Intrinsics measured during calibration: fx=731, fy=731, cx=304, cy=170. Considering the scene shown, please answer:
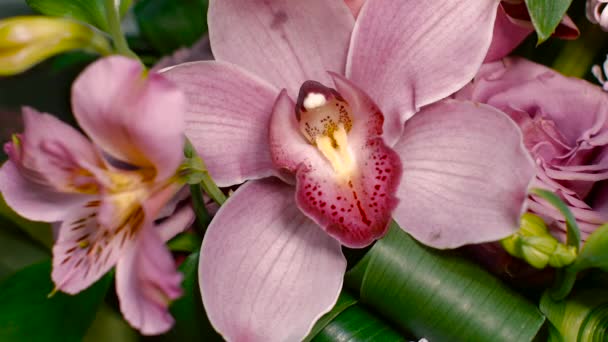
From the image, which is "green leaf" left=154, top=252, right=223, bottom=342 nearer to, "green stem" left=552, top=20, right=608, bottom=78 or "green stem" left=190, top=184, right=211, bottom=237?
"green stem" left=190, top=184, right=211, bottom=237

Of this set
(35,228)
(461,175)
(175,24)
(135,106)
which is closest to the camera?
(135,106)

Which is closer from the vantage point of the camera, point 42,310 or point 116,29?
point 116,29

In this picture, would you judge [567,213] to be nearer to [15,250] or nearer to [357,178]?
[357,178]

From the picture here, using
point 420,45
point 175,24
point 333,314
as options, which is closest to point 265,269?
point 333,314

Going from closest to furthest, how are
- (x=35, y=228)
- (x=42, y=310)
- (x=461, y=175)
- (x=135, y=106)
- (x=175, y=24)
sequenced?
(x=135, y=106), (x=461, y=175), (x=42, y=310), (x=35, y=228), (x=175, y=24)

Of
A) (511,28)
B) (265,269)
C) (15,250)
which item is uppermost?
(511,28)

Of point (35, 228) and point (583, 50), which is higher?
point (583, 50)

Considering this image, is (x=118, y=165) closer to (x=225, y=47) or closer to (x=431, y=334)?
(x=225, y=47)
